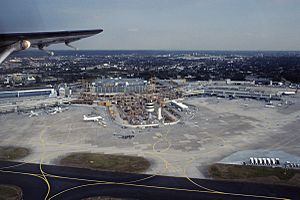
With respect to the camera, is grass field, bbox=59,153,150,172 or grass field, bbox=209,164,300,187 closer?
grass field, bbox=209,164,300,187

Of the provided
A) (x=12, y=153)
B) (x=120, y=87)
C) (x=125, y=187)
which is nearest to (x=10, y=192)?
(x=125, y=187)

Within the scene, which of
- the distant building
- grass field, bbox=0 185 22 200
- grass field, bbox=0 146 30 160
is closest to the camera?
grass field, bbox=0 185 22 200

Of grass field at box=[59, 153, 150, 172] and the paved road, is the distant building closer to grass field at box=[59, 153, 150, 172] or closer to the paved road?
grass field at box=[59, 153, 150, 172]

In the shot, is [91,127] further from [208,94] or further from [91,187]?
[208,94]

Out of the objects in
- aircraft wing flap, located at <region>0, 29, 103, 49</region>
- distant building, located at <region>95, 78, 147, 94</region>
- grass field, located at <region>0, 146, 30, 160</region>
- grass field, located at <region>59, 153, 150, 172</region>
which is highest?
aircraft wing flap, located at <region>0, 29, 103, 49</region>

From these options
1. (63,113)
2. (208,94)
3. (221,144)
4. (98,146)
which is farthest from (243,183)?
(208,94)

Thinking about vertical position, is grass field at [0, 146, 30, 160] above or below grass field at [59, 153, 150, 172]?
above

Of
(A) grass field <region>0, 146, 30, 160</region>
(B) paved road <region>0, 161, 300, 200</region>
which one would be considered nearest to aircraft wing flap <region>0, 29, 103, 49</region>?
(B) paved road <region>0, 161, 300, 200</region>
